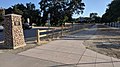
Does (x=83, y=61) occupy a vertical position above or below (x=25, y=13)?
below

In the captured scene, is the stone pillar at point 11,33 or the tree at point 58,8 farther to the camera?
the tree at point 58,8

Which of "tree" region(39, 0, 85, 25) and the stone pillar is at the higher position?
"tree" region(39, 0, 85, 25)

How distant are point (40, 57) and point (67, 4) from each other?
6869 cm

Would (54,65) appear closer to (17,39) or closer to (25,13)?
(17,39)

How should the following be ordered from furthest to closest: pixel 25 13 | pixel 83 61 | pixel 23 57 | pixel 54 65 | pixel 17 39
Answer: pixel 25 13 < pixel 17 39 < pixel 23 57 < pixel 83 61 < pixel 54 65

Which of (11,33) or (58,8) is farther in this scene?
(58,8)

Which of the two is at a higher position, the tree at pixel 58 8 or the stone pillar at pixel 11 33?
the tree at pixel 58 8

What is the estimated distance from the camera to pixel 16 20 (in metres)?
13.6

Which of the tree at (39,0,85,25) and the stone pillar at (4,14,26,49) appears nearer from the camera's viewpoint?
the stone pillar at (4,14,26,49)

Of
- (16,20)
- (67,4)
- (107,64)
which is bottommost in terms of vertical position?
(107,64)

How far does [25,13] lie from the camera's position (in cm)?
8631

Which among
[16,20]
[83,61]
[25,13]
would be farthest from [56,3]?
[83,61]

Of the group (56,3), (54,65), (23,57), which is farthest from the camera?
(56,3)

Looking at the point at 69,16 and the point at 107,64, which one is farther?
the point at 69,16
